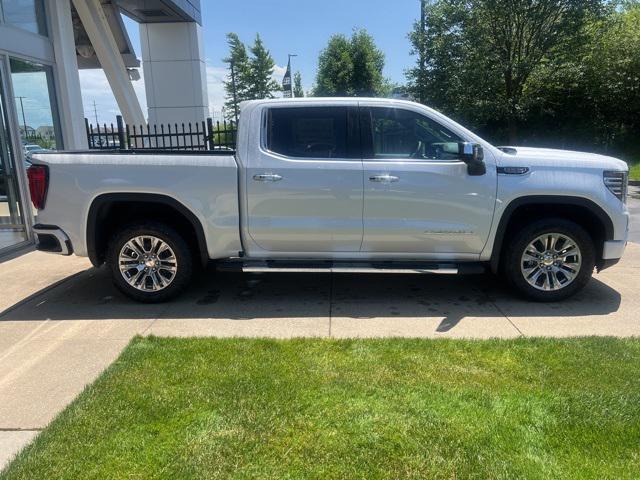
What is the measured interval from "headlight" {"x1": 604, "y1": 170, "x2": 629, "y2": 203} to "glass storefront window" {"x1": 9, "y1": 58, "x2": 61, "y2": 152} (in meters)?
8.01

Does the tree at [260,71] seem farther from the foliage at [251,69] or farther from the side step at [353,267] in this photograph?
the side step at [353,267]

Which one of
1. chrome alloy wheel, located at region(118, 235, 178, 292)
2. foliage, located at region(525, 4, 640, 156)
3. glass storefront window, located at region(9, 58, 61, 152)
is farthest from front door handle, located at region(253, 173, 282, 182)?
foliage, located at region(525, 4, 640, 156)

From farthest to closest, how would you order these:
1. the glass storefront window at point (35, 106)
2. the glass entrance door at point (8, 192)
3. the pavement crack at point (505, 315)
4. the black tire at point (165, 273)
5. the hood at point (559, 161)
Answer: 1. the glass storefront window at point (35, 106)
2. the glass entrance door at point (8, 192)
3. the black tire at point (165, 273)
4. the hood at point (559, 161)
5. the pavement crack at point (505, 315)

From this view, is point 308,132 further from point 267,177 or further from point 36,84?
point 36,84

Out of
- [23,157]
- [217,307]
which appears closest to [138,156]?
[217,307]

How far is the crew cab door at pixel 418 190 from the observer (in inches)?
197

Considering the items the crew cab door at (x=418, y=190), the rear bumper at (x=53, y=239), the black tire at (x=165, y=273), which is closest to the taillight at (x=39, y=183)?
the rear bumper at (x=53, y=239)

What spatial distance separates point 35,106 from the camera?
8.38m

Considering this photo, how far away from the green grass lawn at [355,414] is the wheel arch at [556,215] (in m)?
1.28

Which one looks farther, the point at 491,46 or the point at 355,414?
the point at 491,46

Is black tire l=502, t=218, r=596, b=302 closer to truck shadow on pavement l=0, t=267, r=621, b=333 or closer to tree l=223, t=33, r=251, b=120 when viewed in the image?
truck shadow on pavement l=0, t=267, r=621, b=333

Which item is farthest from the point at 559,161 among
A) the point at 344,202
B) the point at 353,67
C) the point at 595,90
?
the point at 353,67

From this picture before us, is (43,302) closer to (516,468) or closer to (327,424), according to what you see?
(327,424)

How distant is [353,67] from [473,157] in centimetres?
3257
